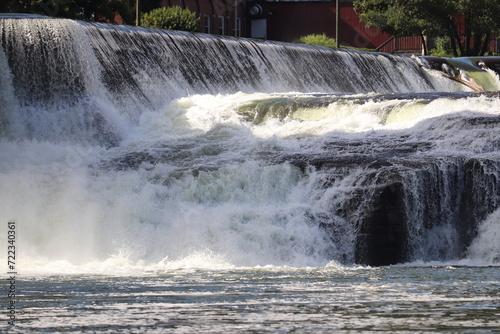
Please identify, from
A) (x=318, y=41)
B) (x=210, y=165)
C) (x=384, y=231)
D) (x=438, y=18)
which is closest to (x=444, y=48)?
(x=438, y=18)

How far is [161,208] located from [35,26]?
709 centimetres

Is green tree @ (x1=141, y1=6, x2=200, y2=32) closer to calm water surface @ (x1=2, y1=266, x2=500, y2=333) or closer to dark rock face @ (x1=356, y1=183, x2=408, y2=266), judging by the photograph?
dark rock face @ (x1=356, y1=183, x2=408, y2=266)

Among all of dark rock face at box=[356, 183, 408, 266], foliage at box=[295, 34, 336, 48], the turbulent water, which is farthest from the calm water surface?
foliage at box=[295, 34, 336, 48]

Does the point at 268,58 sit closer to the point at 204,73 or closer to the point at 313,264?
the point at 204,73

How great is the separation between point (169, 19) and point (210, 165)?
22.1 metres

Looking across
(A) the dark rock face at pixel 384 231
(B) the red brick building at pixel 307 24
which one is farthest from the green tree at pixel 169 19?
(A) the dark rock face at pixel 384 231

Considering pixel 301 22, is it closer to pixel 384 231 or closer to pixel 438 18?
pixel 438 18

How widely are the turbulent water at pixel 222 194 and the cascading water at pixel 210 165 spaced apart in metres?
0.03

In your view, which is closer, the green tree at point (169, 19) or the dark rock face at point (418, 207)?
the dark rock face at point (418, 207)

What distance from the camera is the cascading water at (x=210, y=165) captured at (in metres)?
14.8

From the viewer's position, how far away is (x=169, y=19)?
38250mm

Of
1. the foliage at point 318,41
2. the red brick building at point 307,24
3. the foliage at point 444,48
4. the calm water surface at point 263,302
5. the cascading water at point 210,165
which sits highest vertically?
the red brick building at point 307,24

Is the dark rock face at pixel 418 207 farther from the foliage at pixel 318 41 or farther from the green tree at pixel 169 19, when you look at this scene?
the foliage at pixel 318 41

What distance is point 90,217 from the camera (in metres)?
15.5
